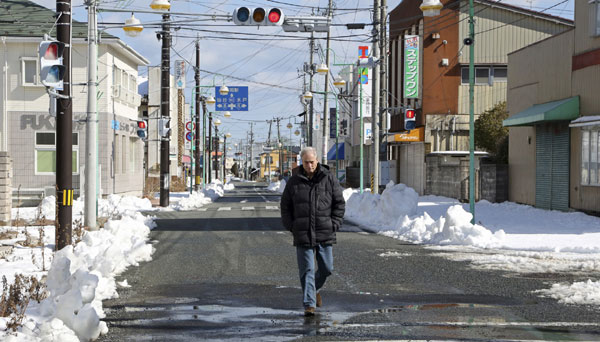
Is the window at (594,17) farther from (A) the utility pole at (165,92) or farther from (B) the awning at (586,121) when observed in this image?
(A) the utility pole at (165,92)

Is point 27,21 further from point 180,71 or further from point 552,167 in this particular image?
point 180,71

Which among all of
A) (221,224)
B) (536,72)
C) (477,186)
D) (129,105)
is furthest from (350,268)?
(129,105)

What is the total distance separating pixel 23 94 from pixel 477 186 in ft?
68.4

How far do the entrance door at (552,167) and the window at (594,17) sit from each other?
3631 millimetres

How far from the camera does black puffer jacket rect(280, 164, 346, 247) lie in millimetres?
8852

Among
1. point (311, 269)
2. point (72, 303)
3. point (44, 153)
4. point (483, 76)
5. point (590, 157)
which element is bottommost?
point (72, 303)

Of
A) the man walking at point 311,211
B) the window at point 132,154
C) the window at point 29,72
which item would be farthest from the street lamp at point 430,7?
the window at point 132,154

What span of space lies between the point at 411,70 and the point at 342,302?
37.3 m

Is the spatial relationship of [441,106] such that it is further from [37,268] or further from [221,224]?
[37,268]

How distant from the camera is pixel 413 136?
4444cm

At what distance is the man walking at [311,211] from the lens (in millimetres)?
8844

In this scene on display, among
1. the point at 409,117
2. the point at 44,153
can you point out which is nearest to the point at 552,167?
the point at 409,117

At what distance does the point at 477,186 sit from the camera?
3466cm

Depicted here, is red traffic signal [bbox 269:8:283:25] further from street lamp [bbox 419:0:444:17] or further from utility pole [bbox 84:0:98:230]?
utility pole [bbox 84:0:98:230]
